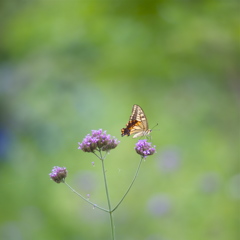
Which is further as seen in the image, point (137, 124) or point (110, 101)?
point (110, 101)

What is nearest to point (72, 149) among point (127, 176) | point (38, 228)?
point (127, 176)

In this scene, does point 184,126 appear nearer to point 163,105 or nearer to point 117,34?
point 163,105

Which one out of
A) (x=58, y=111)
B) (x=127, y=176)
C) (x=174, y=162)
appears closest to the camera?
(x=58, y=111)

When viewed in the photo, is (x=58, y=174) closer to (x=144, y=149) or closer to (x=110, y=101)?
(x=144, y=149)

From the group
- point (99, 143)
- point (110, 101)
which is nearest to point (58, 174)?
point (99, 143)

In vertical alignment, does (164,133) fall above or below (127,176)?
above

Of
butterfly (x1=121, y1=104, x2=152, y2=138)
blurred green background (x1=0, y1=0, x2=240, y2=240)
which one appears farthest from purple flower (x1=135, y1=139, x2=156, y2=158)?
blurred green background (x1=0, y1=0, x2=240, y2=240)

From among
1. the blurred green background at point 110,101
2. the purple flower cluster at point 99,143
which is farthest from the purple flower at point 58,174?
the blurred green background at point 110,101
